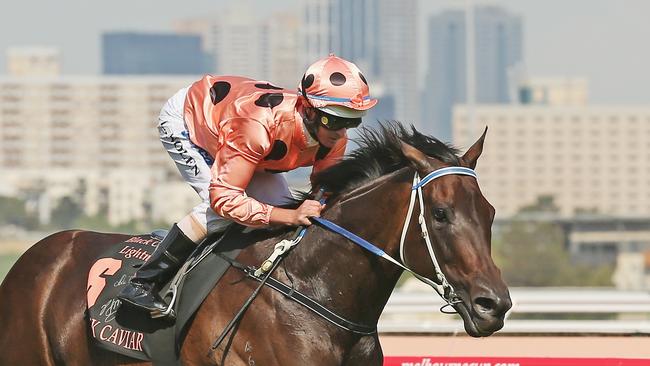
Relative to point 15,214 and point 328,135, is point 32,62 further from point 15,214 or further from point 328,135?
point 328,135

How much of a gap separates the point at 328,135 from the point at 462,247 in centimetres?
76

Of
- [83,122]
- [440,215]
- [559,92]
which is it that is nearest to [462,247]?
[440,215]

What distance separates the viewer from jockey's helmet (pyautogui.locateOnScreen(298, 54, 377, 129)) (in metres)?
5.29

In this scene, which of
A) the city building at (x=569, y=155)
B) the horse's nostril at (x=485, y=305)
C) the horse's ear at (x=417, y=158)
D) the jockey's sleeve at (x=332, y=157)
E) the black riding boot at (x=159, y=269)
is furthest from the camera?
the city building at (x=569, y=155)

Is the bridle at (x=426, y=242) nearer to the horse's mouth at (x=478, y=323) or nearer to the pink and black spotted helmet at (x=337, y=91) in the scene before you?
the horse's mouth at (x=478, y=323)

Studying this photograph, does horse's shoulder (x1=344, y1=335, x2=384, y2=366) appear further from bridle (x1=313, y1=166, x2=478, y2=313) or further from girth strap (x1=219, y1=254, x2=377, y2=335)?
bridle (x1=313, y1=166, x2=478, y2=313)

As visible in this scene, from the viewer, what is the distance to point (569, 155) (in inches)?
5453

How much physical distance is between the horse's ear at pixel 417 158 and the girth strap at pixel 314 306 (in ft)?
1.95

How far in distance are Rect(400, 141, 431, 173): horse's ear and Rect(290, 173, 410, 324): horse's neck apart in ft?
0.31

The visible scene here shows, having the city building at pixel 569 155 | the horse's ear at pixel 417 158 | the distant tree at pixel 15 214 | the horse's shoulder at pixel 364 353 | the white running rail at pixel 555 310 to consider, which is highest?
the horse's ear at pixel 417 158

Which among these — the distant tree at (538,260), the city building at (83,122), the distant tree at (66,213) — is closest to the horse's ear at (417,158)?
the distant tree at (538,260)

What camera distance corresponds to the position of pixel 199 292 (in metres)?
5.45

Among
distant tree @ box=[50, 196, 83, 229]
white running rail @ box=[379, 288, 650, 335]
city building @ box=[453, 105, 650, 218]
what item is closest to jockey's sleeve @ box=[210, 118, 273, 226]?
white running rail @ box=[379, 288, 650, 335]

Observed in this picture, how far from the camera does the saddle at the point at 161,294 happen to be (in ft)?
18.0
